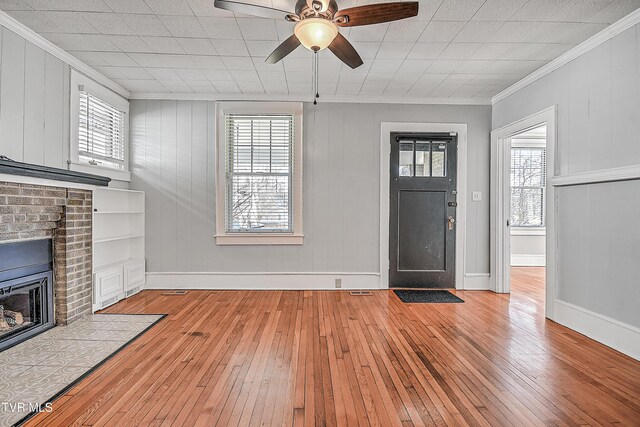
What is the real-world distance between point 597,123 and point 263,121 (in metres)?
3.51

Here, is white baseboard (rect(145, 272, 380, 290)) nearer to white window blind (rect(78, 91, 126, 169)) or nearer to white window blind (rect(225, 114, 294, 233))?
white window blind (rect(225, 114, 294, 233))

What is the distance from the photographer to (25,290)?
276cm

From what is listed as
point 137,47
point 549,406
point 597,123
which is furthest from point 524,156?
point 137,47

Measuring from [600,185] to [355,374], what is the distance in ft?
8.44

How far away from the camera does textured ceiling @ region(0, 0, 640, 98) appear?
2449 mm

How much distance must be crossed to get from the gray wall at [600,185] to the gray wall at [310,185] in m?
1.26

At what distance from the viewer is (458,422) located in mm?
1686

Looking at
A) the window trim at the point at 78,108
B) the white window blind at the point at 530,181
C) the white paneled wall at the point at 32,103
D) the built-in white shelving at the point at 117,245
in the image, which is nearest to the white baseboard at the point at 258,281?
the built-in white shelving at the point at 117,245

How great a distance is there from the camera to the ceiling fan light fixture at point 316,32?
2035 millimetres

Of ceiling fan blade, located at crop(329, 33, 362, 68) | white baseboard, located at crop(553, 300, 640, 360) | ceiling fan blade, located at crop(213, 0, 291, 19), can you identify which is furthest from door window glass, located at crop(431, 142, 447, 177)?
ceiling fan blade, located at crop(213, 0, 291, 19)

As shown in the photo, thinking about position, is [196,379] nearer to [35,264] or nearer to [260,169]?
[35,264]

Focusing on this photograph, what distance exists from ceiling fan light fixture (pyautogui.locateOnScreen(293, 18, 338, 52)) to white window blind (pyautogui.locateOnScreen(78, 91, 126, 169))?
109 inches

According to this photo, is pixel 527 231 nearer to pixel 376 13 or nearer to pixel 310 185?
pixel 310 185

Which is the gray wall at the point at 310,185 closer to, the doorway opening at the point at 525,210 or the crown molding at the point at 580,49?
the doorway opening at the point at 525,210
